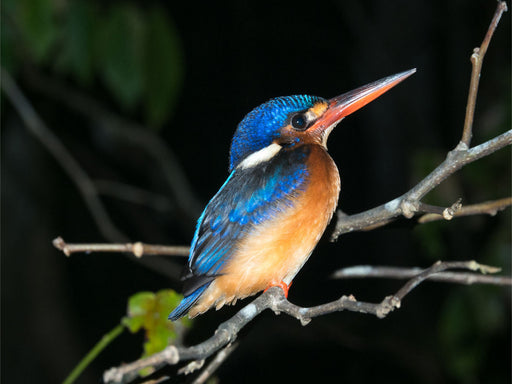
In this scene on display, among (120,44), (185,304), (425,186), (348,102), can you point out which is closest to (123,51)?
(120,44)

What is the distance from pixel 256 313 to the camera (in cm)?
154

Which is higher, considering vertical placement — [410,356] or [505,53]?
[505,53]

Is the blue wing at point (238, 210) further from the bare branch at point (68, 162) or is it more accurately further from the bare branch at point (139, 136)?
the bare branch at point (139, 136)

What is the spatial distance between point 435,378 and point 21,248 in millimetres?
3204

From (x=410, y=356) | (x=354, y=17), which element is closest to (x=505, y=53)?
(x=354, y=17)

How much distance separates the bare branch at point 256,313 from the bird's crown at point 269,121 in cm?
62

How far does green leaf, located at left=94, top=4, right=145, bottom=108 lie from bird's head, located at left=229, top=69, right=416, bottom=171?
2.61ft

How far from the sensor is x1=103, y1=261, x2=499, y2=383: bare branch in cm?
104

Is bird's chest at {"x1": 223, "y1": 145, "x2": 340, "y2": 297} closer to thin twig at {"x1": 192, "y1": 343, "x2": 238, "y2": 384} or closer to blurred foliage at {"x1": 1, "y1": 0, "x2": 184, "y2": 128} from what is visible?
thin twig at {"x1": 192, "y1": 343, "x2": 238, "y2": 384}

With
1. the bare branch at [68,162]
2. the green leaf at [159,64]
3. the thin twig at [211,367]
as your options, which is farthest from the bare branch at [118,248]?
the bare branch at [68,162]

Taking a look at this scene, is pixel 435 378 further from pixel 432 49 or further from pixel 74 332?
pixel 74 332

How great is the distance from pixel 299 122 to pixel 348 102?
0.62ft

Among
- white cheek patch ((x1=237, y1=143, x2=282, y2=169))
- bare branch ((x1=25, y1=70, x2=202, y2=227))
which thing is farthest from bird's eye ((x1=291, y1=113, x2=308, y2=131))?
bare branch ((x1=25, y1=70, x2=202, y2=227))

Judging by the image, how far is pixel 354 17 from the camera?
4.69 metres
